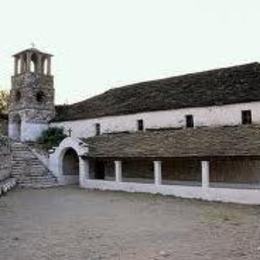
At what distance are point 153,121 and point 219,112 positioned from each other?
14.9 feet

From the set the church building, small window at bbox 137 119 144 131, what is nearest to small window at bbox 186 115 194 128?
the church building

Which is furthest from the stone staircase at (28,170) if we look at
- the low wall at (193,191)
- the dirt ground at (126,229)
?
the dirt ground at (126,229)

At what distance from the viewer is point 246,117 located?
25.8 m

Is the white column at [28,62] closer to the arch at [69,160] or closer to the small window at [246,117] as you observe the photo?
the arch at [69,160]

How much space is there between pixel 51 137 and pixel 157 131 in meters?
9.88

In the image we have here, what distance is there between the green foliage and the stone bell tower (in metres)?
0.51

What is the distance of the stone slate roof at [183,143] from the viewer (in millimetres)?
21766

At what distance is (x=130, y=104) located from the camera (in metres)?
31.5

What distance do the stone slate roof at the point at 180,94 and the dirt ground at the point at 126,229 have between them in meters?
7.86

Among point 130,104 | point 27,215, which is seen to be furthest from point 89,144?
point 27,215

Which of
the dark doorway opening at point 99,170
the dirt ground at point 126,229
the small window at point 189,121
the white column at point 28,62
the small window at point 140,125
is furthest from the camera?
the white column at point 28,62

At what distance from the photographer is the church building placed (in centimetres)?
2308

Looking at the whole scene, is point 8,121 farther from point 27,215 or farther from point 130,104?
point 27,215

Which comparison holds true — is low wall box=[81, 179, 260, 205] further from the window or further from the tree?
the tree
